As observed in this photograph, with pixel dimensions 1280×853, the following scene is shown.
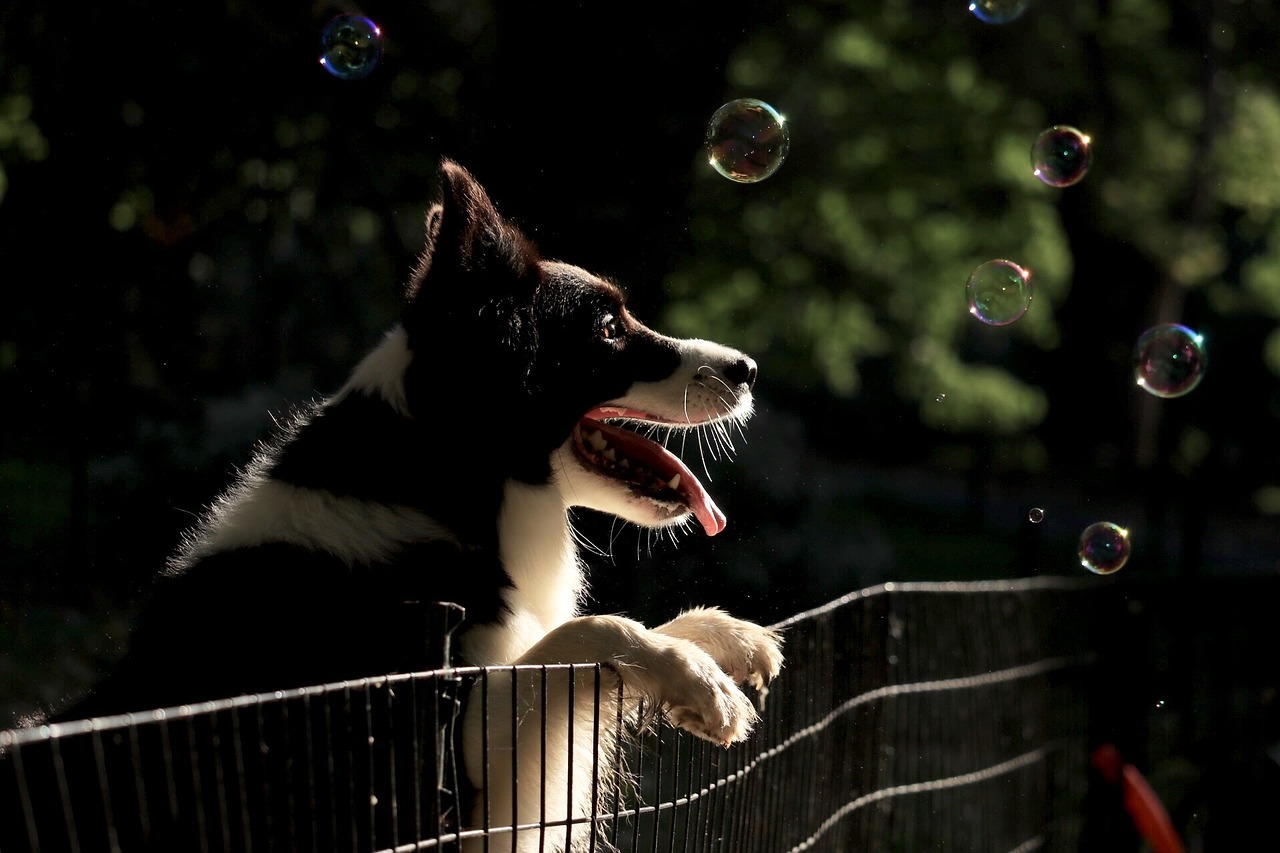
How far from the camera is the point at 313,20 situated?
26.5ft

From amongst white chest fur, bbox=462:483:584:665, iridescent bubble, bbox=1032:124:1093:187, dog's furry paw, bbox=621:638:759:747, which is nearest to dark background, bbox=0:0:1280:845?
white chest fur, bbox=462:483:584:665

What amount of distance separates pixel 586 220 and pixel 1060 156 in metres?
3.15

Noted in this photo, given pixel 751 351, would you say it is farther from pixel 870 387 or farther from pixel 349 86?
pixel 870 387

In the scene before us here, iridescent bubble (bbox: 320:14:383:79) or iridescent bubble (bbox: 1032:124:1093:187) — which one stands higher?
iridescent bubble (bbox: 1032:124:1093:187)

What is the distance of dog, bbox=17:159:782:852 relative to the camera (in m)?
2.88

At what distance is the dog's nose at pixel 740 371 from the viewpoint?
392 cm

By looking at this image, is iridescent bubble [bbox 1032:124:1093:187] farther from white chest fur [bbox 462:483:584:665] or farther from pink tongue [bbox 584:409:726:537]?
white chest fur [bbox 462:483:584:665]

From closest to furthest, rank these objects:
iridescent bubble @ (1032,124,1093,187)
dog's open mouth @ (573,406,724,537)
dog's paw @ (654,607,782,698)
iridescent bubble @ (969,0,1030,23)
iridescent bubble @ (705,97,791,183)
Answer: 1. dog's paw @ (654,607,782,698)
2. dog's open mouth @ (573,406,724,537)
3. iridescent bubble @ (705,97,791,183)
4. iridescent bubble @ (1032,124,1093,187)
5. iridescent bubble @ (969,0,1030,23)

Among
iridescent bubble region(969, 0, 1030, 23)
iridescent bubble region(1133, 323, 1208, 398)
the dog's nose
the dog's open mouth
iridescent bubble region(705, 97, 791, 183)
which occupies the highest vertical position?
iridescent bubble region(969, 0, 1030, 23)

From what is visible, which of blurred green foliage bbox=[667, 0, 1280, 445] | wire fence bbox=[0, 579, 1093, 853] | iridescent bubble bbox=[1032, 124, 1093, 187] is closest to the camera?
wire fence bbox=[0, 579, 1093, 853]

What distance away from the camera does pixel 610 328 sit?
3.78 metres

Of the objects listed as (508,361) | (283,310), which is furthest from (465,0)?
(508,361)

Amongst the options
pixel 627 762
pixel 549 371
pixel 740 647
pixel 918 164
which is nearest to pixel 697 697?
pixel 740 647

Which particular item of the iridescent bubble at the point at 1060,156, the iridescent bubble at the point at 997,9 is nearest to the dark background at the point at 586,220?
the iridescent bubble at the point at 1060,156
